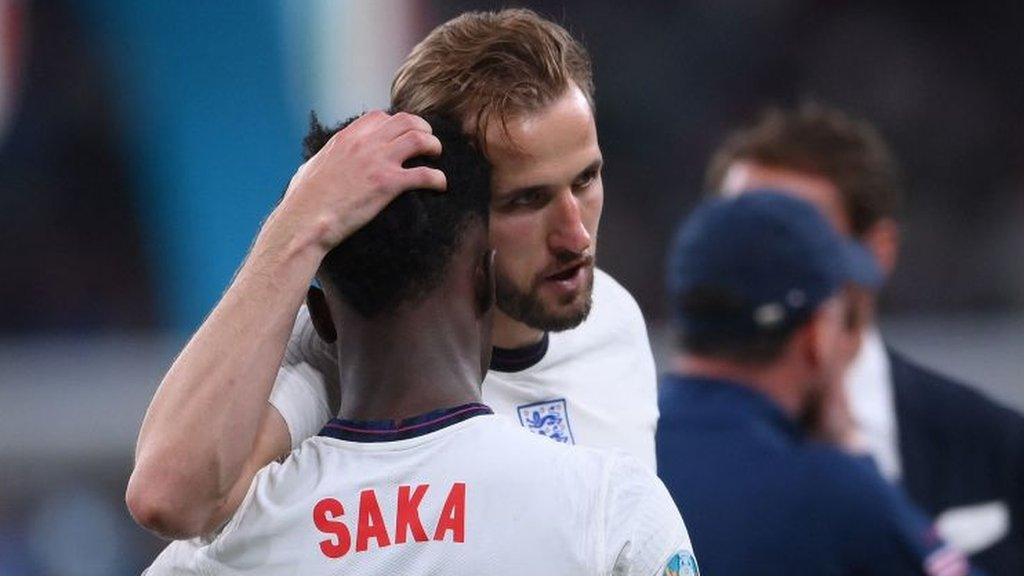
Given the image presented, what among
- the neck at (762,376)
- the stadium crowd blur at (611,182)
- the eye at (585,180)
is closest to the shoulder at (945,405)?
the neck at (762,376)

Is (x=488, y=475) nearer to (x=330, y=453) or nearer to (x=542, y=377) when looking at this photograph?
(x=330, y=453)

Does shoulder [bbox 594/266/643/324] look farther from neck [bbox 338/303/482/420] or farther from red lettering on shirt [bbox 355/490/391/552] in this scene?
red lettering on shirt [bbox 355/490/391/552]

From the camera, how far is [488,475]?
1.75m

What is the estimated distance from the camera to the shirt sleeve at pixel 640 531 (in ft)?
5.67

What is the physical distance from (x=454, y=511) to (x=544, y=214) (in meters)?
0.42

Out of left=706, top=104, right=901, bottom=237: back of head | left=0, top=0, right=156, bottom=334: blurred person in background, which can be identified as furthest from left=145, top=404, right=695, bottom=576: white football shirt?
left=0, top=0, right=156, bottom=334: blurred person in background

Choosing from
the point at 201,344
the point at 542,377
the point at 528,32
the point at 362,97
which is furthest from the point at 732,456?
the point at 362,97

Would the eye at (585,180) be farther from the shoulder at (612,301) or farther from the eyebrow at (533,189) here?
the shoulder at (612,301)

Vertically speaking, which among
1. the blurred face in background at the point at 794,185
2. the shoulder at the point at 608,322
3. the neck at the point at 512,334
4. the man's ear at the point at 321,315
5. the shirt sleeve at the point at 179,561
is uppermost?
the man's ear at the point at 321,315

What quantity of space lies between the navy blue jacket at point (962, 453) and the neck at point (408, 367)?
1.83 meters

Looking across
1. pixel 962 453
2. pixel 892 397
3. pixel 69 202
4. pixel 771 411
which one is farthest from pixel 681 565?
pixel 69 202

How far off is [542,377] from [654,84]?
6.31 m

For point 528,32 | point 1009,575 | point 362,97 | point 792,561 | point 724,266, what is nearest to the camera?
point 528,32

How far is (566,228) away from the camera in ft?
6.55
